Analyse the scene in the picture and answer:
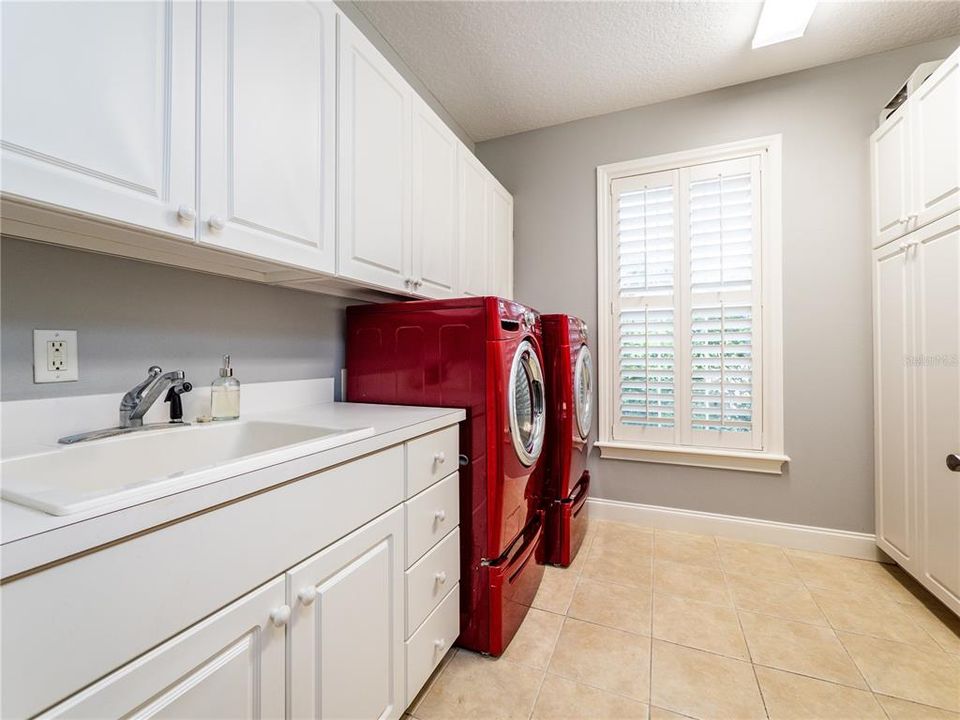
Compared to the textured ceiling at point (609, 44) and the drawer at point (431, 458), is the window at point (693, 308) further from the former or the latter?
the drawer at point (431, 458)

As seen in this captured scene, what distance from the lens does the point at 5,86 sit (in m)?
0.66

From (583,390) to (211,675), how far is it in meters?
2.06

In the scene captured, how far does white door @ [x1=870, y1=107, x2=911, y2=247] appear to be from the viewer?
1.93 meters

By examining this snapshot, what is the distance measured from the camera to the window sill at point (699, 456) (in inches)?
96.6

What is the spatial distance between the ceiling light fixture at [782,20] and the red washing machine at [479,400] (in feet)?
5.98

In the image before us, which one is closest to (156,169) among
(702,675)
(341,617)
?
(341,617)

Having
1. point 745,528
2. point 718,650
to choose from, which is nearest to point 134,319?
point 718,650

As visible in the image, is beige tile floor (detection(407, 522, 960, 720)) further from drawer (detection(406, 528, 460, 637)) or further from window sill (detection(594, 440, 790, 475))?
window sill (detection(594, 440, 790, 475))

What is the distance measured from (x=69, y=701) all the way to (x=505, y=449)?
1192mm

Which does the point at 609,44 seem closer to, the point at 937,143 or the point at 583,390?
the point at 937,143

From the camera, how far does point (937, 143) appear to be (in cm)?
173

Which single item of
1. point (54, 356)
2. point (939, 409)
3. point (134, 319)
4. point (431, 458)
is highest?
point (134, 319)

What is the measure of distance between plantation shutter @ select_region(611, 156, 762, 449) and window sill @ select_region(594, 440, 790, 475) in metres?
0.06

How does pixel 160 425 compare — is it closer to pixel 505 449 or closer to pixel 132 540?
pixel 132 540
